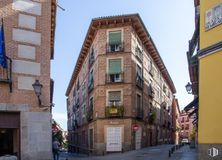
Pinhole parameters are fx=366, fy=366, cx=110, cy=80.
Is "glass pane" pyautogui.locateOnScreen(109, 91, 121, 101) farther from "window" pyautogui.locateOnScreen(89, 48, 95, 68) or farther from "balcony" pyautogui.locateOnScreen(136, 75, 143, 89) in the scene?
"window" pyautogui.locateOnScreen(89, 48, 95, 68)

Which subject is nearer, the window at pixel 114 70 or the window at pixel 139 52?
the window at pixel 114 70

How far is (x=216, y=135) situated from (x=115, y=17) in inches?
912

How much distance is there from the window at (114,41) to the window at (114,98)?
3832mm

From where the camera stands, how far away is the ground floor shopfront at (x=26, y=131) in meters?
12.4

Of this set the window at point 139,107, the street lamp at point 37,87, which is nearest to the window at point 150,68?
the window at point 139,107

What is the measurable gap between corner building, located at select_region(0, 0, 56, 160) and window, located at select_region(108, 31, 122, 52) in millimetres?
19352

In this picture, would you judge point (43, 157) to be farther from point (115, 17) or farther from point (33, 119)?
point (115, 17)


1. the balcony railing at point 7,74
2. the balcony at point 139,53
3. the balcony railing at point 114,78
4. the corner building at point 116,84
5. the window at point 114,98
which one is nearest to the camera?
the balcony railing at point 7,74

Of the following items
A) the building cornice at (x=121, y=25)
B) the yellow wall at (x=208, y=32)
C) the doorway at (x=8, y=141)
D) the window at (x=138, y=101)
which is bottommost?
the doorway at (x=8, y=141)

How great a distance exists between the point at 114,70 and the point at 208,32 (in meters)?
21.5

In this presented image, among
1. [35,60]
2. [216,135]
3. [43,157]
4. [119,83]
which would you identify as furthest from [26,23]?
[119,83]

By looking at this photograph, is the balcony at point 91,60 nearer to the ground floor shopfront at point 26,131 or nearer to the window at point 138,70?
the window at point 138,70

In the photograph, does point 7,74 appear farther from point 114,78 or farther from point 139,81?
point 139,81

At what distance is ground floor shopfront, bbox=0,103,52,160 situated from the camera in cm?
1238
